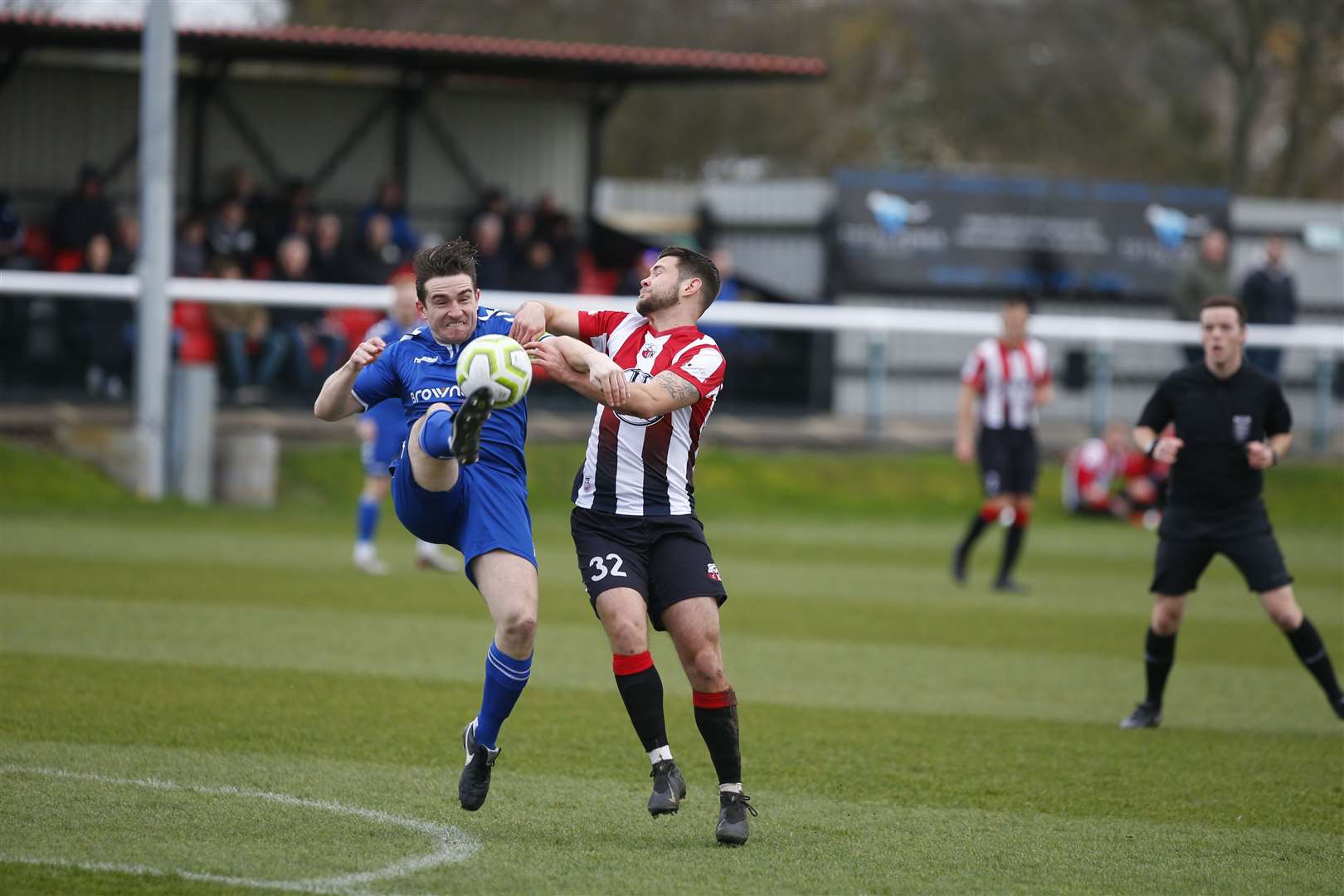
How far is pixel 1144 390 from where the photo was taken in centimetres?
2206

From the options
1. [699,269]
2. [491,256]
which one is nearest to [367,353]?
[699,269]

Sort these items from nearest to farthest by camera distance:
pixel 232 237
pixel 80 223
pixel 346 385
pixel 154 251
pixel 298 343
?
pixel 346 385 → pixel 154 251 → pixel 298 343 → pixel 80 223 → pixel 232 237

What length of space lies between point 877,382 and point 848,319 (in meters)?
0.99

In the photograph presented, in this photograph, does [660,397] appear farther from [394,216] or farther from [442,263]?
[394,216]

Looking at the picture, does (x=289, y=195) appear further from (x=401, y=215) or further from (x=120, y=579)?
(x=120, y=579)

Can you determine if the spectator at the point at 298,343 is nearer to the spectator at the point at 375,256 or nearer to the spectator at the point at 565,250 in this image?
the spectator at the point at 375,256

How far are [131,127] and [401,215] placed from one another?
13.6 ft

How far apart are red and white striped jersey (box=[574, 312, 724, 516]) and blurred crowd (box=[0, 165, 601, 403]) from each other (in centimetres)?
1094

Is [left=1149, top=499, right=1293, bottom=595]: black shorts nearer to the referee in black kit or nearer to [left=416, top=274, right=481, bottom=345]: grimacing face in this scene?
the referee in black kit

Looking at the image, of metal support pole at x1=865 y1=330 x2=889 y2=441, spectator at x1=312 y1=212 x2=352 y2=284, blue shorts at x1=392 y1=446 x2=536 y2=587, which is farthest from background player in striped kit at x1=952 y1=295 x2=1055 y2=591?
blue shorts at x1=392 y1=446 x2=536 y2=587

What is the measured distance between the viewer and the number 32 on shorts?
20.9ft

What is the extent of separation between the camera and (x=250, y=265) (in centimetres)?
2031

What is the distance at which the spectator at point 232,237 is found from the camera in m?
20.1

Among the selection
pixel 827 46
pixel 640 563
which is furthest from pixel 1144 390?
pixel 827 46
